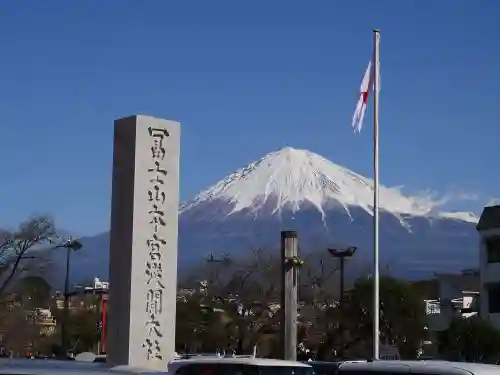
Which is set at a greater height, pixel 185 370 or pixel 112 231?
pixel 112 231

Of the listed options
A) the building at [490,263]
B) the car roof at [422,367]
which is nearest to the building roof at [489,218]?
the building at [490,263]

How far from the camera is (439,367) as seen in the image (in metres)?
10.7

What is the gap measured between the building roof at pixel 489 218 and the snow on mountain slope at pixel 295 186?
93.5 m

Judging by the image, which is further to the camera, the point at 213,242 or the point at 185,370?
the point at 213,242

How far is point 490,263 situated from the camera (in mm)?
52156

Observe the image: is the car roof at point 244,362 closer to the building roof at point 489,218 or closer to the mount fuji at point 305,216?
the building roof at point 489,218

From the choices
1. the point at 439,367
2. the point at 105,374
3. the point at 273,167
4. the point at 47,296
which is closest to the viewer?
the point at 105,374

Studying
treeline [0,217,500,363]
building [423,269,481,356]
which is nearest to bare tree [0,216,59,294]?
treeline [0,217,500,363]

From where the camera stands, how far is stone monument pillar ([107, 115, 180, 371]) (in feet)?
72.1

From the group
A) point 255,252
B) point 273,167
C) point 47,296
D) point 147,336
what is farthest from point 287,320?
point 273,167

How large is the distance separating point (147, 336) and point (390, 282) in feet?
76.7

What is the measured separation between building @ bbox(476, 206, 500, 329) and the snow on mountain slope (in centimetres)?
9406

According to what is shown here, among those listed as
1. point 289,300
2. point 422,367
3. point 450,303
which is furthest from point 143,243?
point 450,303

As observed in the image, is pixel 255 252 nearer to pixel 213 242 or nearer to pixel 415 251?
pixel 213 242
